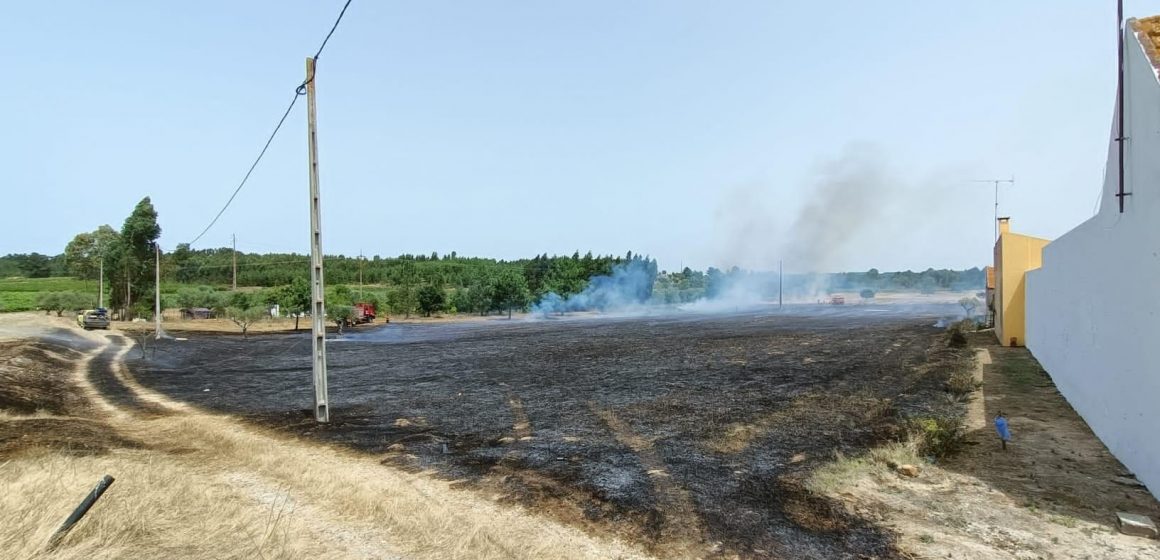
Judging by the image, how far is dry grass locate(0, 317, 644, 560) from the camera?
435 centimetres

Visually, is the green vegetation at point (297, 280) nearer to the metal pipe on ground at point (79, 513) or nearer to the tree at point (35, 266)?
the tree at point (35, 266)

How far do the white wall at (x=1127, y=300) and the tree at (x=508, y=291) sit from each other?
161 feet

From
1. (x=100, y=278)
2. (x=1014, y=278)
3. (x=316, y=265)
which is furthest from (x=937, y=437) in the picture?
(x=100, y=278)

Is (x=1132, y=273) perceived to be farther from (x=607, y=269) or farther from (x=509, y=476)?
(x=607, y=269)

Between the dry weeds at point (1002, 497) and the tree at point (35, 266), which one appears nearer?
the dry weeds at point (1002, 497)

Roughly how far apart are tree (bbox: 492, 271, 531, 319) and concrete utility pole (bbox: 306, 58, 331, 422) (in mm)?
46316

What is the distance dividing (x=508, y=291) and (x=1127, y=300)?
2050 inches

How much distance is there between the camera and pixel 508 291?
5681cm

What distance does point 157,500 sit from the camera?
513 cm

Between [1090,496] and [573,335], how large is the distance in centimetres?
2571

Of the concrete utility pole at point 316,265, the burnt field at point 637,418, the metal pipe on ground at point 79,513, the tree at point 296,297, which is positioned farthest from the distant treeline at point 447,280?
the metal pipe on ground at point 79,513

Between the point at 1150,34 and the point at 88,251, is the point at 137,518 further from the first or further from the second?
the point at 88,251

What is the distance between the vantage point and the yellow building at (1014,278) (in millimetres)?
18297

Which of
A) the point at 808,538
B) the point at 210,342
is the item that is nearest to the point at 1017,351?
the point at 808,538
